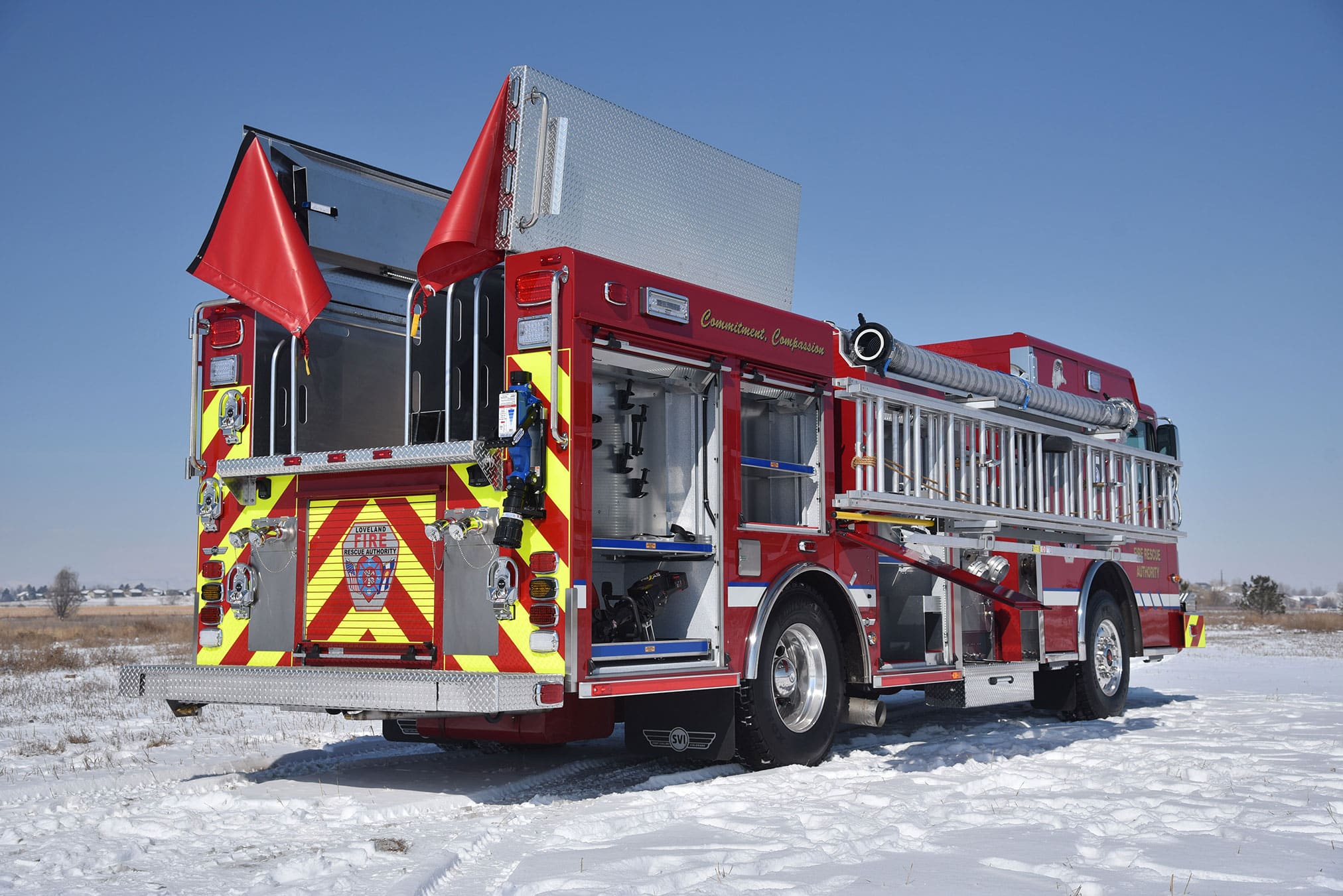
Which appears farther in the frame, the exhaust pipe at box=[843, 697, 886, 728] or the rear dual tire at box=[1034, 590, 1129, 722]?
the rear dual tire at box=[1034, 590, 1129, 722]

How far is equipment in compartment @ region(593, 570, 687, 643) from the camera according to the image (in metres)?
6.97

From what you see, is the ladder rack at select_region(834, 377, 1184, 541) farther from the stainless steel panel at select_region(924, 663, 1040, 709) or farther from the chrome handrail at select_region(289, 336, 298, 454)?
the chrome handrail at select_region(289, 336, 298, 454)

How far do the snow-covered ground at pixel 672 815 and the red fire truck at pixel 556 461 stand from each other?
522 millimetres

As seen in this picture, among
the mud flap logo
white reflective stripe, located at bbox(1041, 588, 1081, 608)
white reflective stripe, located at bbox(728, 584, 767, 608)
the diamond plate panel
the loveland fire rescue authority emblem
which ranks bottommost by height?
the mud flap logo

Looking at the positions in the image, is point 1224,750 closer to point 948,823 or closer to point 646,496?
point 948,823

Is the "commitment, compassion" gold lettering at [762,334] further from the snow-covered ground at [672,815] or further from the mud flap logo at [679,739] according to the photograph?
the snow-covered ground at [672,815]

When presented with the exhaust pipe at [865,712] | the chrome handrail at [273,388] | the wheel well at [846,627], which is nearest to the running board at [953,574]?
the wheel well at [846,627]

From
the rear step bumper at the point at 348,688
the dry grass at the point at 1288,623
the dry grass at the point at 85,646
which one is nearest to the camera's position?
the rear step bumper at the point at 348,688

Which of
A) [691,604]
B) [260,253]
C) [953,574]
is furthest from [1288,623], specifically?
[260,253]

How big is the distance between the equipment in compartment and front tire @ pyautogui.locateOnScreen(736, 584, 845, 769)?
0.70 meters

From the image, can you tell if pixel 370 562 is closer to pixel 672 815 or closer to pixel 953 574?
pixel 672 815

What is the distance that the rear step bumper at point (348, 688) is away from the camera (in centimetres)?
585

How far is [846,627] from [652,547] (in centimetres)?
208

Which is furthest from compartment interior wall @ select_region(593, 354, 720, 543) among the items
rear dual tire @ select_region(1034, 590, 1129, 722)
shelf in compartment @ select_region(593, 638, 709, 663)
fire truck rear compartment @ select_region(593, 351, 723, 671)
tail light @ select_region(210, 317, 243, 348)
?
rear dual tire @ select_region(1034, 590, 1129, 722)
